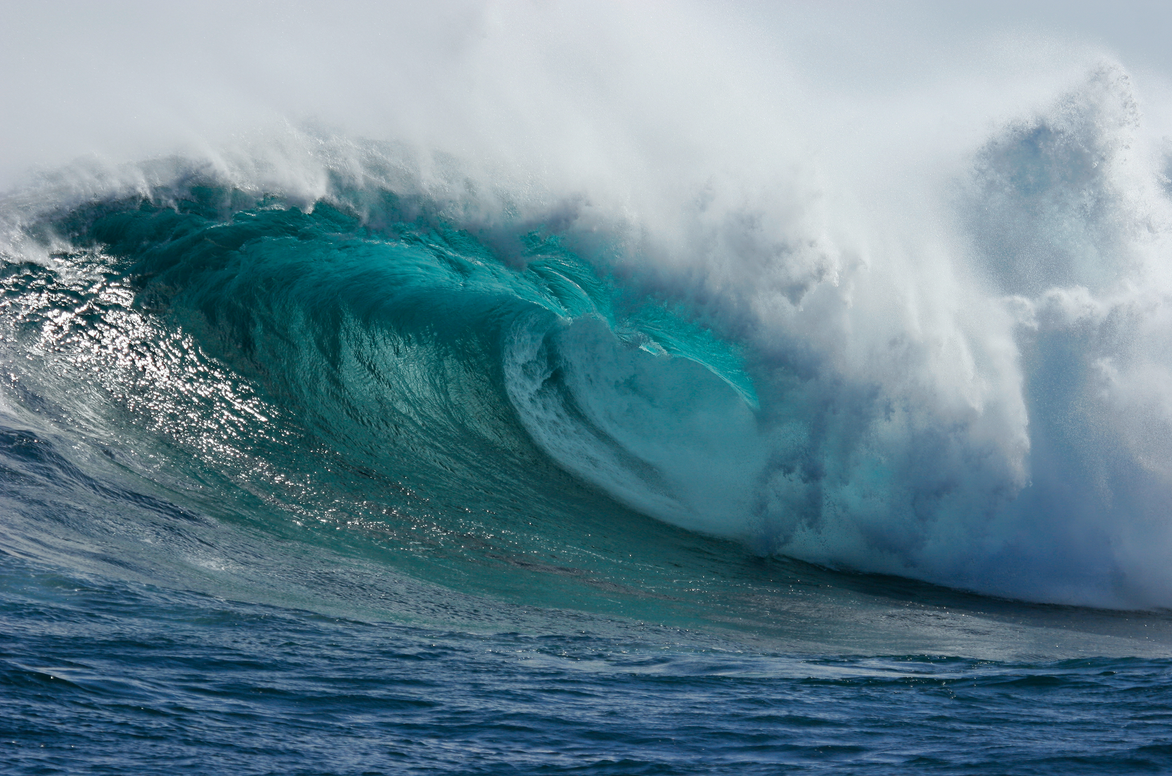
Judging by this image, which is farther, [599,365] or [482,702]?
[599,365]

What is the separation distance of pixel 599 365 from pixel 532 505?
2423 mm

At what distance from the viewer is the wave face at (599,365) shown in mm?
7473

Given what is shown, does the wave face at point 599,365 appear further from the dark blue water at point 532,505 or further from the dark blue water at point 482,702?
the dark blue water at point 482,702

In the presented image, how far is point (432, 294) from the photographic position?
954 centimetres

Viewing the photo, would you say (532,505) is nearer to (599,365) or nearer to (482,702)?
(599,365)

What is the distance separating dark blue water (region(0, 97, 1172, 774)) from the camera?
3180mm

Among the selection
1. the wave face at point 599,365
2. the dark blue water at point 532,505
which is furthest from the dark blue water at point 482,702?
the wave face at point 599,365

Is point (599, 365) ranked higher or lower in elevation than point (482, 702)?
higher

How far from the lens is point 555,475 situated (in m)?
8.45

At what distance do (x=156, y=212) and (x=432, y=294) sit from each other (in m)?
2.81

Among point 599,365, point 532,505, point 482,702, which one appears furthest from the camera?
point 599,365

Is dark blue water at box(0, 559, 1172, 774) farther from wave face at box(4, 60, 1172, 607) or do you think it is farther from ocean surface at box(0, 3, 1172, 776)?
wave face at box(4, 60, 1172, 607)

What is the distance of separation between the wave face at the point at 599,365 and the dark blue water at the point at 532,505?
0.11 feet

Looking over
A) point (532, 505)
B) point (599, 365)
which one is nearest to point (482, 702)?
point (532, 505)
